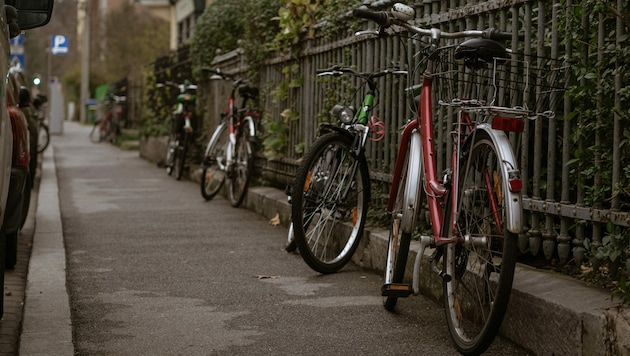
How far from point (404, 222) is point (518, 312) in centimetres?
77

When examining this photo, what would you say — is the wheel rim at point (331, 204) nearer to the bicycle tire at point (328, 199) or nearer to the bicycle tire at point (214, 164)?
the bicycle tire at point (328, 199)

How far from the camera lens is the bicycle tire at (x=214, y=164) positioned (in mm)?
11203

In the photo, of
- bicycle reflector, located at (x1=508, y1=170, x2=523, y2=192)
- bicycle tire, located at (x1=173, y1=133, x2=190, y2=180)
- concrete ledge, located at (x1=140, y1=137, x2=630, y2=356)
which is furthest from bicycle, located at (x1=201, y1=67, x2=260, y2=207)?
bicycle reflector, located at (x1=508, y1=170, x2=523, y2=192)

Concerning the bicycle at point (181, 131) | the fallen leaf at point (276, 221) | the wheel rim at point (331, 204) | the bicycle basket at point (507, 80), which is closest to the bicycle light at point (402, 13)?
the bicycle basket at point (507, 80)

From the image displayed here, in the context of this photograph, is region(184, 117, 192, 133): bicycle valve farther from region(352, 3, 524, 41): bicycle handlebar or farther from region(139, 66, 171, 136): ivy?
region(352, 3, 524, 41): bicycle handlebar

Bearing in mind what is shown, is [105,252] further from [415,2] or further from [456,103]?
[456,103]

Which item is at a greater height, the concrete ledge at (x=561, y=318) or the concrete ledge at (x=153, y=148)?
the concrete ledge at (x=153, y=148)

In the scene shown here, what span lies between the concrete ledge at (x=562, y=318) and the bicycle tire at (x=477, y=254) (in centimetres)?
16

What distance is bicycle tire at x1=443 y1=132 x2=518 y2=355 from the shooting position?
4.21 meters

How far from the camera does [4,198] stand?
4684 mm

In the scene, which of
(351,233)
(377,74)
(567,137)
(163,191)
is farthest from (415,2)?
(163,191)

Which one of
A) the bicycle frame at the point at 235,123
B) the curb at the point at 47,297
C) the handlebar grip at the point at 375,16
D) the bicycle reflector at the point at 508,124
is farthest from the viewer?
the bicycle frame at the point at 235,123

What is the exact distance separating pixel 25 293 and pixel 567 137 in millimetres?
3086

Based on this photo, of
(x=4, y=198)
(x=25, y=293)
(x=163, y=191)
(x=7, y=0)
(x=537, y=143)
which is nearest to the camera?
(x=4, y=198)
